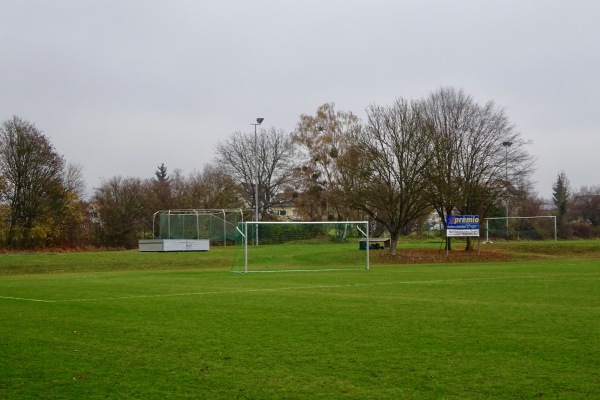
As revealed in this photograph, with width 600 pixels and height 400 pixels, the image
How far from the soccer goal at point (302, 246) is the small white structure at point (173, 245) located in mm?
9050

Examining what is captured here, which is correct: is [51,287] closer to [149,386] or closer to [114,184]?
[149,386]

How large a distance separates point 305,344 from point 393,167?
3622 cm

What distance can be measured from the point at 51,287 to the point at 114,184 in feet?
179

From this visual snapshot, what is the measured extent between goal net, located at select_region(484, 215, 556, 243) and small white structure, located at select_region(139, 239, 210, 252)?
2553cm

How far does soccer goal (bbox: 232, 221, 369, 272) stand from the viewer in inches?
1409

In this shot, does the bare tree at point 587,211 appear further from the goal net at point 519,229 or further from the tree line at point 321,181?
the goal net at point 519,229

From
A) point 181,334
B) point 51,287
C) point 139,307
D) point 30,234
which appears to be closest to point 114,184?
point 30,234

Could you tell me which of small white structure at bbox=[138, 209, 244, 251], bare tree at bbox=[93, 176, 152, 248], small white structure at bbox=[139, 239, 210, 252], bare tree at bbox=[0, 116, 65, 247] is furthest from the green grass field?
bare tree at bbox=[93, 176, 152, 248]

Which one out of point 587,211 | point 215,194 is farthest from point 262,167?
point 587,211

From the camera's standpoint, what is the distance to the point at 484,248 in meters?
51.6

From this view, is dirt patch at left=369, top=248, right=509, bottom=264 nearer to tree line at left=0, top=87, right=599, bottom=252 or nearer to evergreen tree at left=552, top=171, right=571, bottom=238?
tree line at left=0, top=87, right=599, bottom=252

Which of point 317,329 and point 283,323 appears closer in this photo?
point 317,329

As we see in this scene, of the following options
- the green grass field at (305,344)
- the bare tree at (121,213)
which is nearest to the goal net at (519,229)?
the bare tree at (121,213)

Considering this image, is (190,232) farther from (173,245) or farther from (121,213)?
(121,213)
